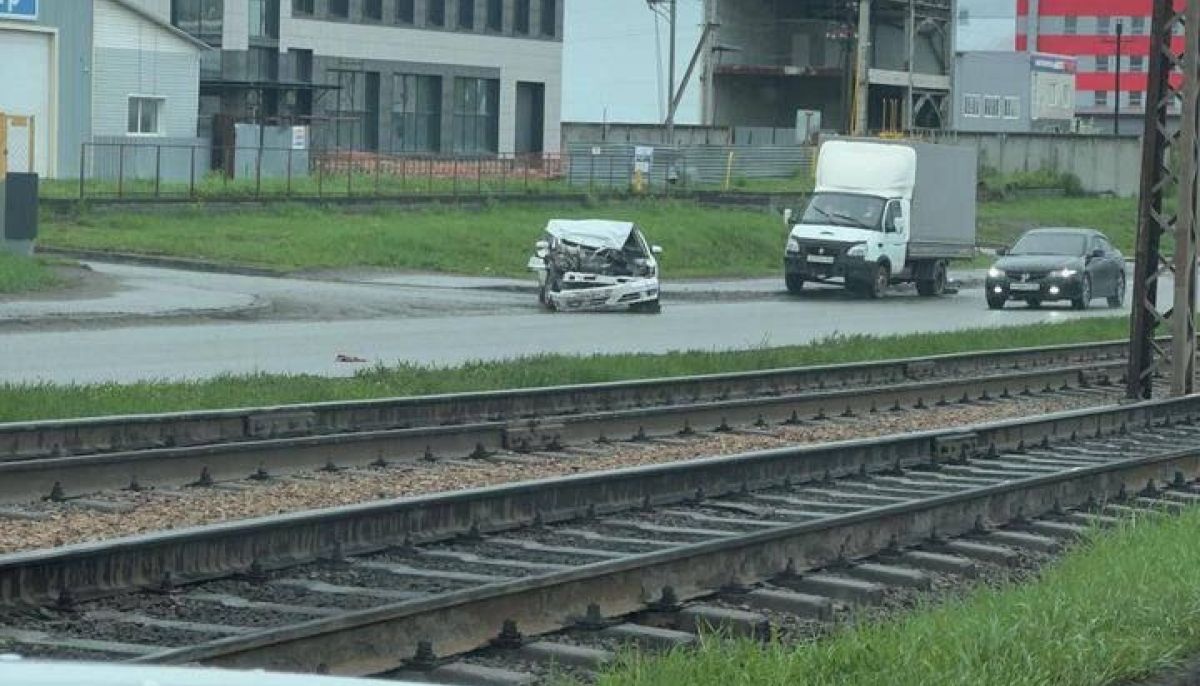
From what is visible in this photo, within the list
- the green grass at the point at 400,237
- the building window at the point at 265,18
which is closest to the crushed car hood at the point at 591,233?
the green grass at the point at 400,237

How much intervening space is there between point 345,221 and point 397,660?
41.3 metres

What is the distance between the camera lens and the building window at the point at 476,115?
286 feet

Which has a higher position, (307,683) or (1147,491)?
(307,683)

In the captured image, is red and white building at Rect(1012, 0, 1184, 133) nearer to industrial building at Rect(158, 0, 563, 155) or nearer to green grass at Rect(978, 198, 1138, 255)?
industrial building at Rect(158, 0, 563, 155)

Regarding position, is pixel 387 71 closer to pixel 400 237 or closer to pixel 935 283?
pixel 400 237

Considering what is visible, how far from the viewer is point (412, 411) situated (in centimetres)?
1775

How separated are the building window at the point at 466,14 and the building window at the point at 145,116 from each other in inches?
953

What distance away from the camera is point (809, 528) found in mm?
11516

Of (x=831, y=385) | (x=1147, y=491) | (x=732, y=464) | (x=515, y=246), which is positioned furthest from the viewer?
(x=515, y=246)

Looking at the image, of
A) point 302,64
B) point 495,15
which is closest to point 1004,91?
point 495,15

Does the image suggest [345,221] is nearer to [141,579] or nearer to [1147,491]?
[1147,491]

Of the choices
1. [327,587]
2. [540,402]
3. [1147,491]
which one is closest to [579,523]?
[327,587]

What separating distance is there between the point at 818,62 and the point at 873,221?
51.7 metres

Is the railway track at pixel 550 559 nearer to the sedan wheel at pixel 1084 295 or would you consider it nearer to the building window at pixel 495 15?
the sedan wheel at pixel 1084 295
